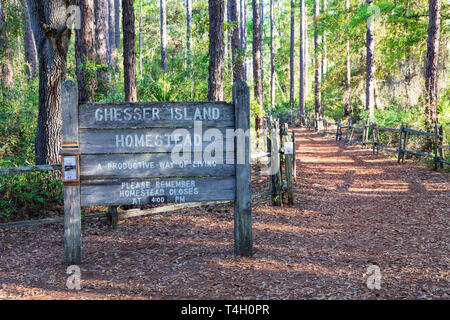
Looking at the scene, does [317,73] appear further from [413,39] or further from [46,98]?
[46,98]

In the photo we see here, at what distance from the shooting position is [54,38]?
834cm

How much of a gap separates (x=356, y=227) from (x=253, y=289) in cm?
353

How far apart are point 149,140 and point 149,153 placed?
0.58 feet

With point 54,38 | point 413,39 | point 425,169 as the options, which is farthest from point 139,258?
point 413,39

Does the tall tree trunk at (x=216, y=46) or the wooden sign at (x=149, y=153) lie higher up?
the tall tree trunk at (x=216, y=46)

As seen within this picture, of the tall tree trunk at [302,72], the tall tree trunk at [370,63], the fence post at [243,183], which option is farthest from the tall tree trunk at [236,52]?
the tall tree trunk at [302,72]

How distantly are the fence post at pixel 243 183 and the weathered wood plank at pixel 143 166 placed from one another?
0.38 metres

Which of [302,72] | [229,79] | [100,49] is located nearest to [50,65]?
[229,79]

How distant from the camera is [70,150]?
5.51 meters

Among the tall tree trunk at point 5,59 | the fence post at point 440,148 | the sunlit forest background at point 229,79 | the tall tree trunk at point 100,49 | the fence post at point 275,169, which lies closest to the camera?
the fence post at point 275,169

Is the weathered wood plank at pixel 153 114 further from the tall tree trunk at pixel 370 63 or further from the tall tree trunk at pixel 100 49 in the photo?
the tall tree trunk at pixel 370 63

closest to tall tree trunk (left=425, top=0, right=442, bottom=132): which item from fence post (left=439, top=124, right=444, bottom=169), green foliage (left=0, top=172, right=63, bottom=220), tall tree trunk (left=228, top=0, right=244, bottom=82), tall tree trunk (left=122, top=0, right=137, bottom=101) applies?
fence post (left=439, top=124, right=444, bottom=169)

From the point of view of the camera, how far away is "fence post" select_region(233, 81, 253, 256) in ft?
18.8

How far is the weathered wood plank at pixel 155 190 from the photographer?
5633 millimetres
